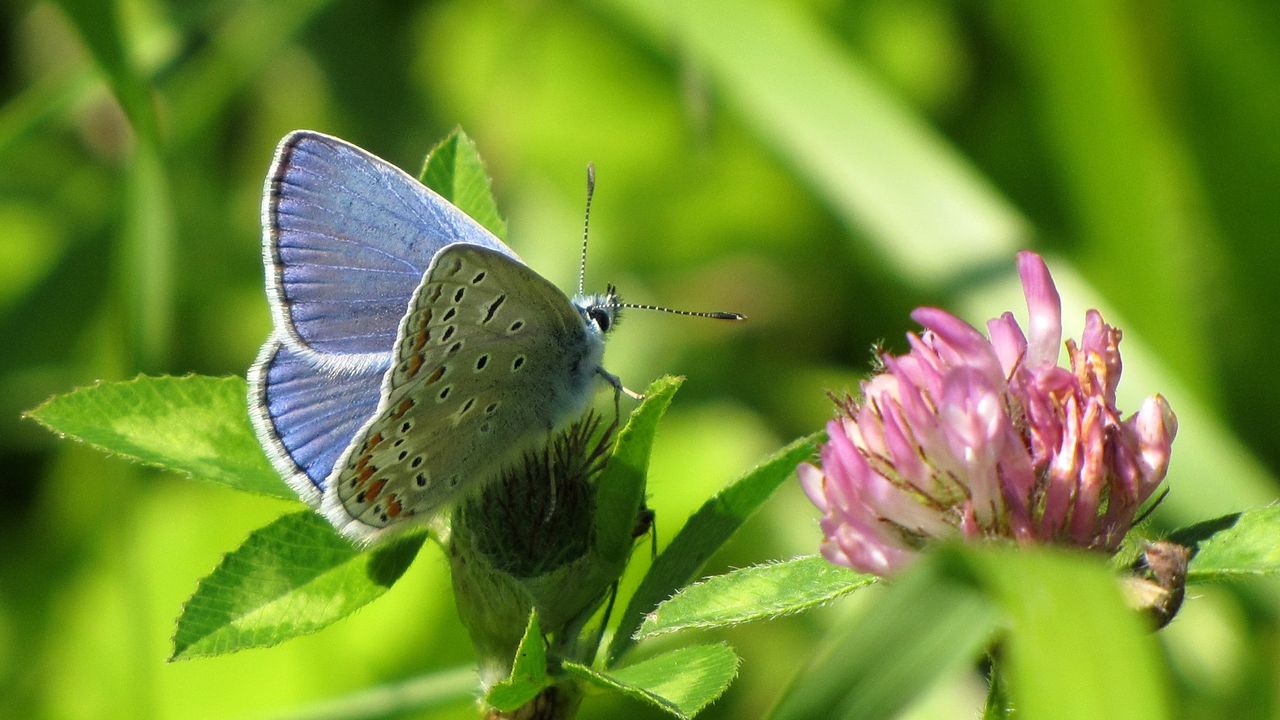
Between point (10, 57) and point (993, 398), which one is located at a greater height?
point (10, 57)

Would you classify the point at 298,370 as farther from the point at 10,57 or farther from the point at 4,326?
the point at 10,57

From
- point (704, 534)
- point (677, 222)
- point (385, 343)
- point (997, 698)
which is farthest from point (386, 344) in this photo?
point (677, 222)

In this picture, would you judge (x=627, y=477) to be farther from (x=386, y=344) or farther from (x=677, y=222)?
(x=677, y=222)

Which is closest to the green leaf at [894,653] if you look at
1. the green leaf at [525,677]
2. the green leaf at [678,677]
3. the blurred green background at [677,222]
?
the green leaf at [678,677]

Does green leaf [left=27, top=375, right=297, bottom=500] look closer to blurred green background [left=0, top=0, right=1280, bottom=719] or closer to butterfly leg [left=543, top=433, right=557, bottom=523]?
butterfly leg [left=543, top=433, right=557, bottom=523]

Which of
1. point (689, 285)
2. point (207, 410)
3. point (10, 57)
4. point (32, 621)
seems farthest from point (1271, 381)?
point (10, 57)
